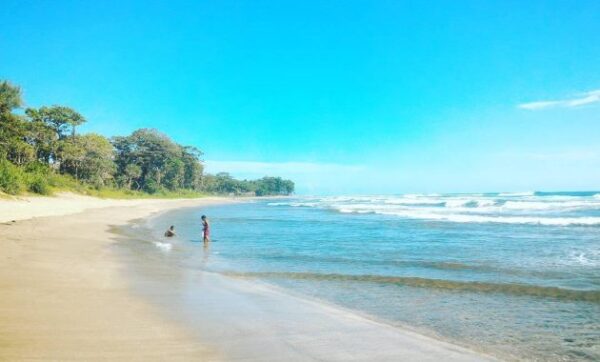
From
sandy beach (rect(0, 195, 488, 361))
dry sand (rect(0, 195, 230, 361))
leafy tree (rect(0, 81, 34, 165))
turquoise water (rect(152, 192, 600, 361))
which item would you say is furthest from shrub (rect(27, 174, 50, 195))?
sandy beach (rect(0, 195, 488, 361))

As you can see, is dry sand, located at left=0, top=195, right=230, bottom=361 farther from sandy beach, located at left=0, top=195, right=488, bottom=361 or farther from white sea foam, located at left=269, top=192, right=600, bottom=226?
white sea foam, located at left=269, top=192, right=600, bottom=226

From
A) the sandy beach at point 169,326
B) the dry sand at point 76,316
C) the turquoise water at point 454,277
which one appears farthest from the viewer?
the turquoise water at point 454,277

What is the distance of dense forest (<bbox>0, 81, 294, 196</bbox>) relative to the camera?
40.7 metres

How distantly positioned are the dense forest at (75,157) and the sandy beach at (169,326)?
1036 inches

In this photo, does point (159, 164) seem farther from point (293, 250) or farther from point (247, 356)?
point (247, 356)

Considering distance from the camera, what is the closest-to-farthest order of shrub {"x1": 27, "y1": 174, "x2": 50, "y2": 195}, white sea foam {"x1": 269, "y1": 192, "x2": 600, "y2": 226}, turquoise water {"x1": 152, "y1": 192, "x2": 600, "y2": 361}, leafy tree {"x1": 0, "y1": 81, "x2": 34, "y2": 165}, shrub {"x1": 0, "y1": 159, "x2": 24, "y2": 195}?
turquoise water {"x1": 152, "y1": 192, "x2": 600, "y2": 361} < shrub {"x1": 0, "y1": 159, "x2": 24, "y2": 195} < white sea foam {"x1": 269, "y1": 192, "x2": 600, "y2": 226} < shrub {"x1": 27, "y1": 174, "x2": 50, "y2": 195} < leafy tree {"x1": 0, "y1": 81, "x2": 34, "y2": 165}

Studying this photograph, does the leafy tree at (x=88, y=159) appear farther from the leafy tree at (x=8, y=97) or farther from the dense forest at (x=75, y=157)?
the leafy tree at (x=8, y=97)

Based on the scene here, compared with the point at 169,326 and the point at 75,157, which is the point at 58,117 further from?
the point at 169,326

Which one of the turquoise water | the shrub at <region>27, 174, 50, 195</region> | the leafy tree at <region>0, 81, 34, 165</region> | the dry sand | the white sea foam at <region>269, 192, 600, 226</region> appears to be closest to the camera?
the dry sand

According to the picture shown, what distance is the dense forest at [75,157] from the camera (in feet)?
134

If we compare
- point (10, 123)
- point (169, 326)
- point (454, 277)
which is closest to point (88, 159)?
point (10, 123)

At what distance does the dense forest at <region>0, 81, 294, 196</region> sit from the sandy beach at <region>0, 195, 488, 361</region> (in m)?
26.3

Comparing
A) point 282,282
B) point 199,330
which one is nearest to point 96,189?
point 282,282

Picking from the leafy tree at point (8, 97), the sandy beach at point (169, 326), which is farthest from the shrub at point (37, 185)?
the sandy beach at point (169, 326)
